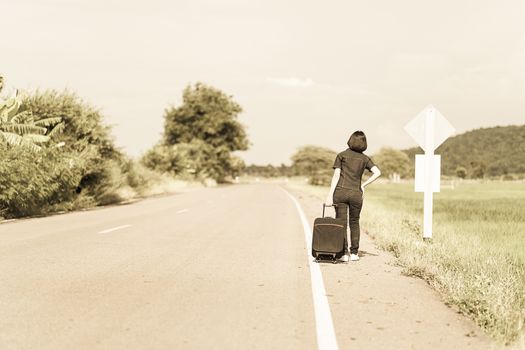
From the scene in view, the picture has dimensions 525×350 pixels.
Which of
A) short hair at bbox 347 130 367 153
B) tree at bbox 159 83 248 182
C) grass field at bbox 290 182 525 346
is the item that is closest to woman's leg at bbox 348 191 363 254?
short hair at bbox 347 130 367 153

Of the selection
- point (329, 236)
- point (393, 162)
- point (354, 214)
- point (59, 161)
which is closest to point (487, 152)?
point (393, 162)

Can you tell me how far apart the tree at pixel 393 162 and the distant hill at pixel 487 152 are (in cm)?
899

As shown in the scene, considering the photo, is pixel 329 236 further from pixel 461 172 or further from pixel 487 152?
pixel 487 152

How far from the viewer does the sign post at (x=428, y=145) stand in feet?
36.8

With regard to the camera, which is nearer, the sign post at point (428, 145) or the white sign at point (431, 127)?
the sign post at point (428, 145)

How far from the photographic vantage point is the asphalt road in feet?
15.6

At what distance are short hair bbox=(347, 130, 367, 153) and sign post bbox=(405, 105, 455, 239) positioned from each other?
9.03 ft

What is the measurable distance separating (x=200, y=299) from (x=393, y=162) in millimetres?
134498

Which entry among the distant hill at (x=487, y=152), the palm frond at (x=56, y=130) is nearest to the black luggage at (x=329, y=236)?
the palm frond at (x=56, y=130)

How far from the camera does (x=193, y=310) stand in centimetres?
568

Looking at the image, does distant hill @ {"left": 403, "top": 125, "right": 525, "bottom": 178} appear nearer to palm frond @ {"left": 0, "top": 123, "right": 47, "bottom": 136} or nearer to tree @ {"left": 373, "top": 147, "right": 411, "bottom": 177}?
tree @ {"left": 373, "top": 147, "right": 411, "bottom": 177}

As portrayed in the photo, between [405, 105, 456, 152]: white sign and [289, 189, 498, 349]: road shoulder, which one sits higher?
[405, 105, 456, 152]: white sign

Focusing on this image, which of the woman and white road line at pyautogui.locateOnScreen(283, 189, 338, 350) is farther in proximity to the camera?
the woman

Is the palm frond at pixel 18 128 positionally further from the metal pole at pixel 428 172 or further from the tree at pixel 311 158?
the tree at pixel 311 158
